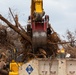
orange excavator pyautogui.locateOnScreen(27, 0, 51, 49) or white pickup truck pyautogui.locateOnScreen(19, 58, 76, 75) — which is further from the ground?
orange excavator pyautogui.locateOnScreen(27, 0, 51, 49)

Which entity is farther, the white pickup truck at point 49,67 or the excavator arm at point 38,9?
the excavator arm at point 38,9

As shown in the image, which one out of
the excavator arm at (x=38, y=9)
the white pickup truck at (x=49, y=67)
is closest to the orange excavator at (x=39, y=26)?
the excavator arm at (x=38, y=9)

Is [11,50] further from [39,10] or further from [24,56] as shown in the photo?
[39,10]

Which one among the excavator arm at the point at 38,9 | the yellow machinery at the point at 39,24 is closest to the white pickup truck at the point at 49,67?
the yellow machinery at the point at 39,24

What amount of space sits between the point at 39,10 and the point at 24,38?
109 cm

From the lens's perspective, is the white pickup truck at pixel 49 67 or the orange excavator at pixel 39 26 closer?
the white pickup truck at pixel 49 67

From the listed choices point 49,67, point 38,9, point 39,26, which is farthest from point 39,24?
point 49,67

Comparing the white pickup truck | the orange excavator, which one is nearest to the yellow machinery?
the orange excavator

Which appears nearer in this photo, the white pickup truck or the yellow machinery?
the white pickup truck

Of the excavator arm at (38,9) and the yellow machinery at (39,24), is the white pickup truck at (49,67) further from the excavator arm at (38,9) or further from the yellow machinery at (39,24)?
the excavator arm at (38,9)

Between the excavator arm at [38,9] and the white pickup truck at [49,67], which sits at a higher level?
the excavator arm at [38,9]

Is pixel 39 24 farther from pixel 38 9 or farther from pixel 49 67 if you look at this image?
pixel 49 67

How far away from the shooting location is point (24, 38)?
29.1 feet

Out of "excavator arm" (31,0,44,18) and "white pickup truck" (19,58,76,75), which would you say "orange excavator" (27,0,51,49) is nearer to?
"excavator arm" (31,0,44,18)
